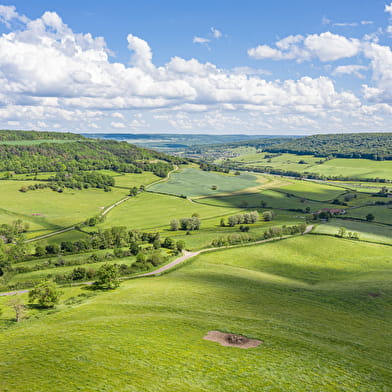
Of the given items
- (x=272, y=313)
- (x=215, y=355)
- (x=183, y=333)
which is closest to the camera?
(x=215, y=355)

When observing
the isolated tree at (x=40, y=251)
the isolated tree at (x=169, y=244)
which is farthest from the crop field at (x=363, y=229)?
the isolated tree at (x=40, y=251)

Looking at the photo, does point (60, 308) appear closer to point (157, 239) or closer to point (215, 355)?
point (215, 355)

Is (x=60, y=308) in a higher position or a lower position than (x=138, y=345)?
lower

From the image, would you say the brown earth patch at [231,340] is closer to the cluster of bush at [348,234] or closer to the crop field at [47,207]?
the cluster of bush at [348,234]

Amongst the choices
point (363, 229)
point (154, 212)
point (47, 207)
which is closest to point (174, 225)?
point (154, 212)

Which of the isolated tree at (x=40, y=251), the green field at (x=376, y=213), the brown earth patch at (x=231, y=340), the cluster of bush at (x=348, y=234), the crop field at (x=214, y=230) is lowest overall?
the isolated tree at (x=40, y=251)

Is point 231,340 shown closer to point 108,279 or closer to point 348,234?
point 108,279

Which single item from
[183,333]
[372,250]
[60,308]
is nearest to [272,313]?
[183,333]
